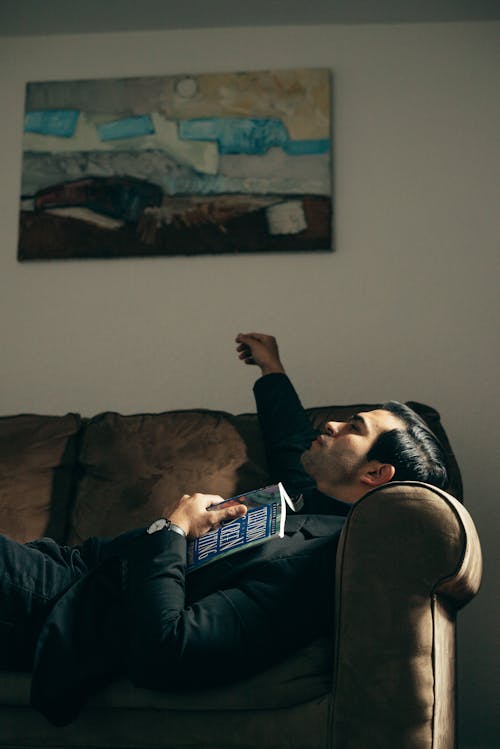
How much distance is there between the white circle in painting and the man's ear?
5.33ft

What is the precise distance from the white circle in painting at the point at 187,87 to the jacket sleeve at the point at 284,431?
115cm

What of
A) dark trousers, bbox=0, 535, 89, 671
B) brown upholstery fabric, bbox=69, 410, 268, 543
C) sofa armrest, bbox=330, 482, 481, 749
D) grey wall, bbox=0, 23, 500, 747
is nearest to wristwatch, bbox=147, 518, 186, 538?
dark trousers, bbox=0, 535, 89, 671

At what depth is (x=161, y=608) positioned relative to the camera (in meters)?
1.45

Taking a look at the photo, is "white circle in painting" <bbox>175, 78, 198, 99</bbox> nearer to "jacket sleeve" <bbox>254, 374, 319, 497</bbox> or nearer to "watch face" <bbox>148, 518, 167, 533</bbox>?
"jacket sleeve" <bbox>254, 374, 319, 497</bbox>

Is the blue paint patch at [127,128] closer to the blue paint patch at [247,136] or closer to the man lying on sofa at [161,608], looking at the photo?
the blue paint patch at [247,136]

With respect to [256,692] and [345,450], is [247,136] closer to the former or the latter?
[345,450]

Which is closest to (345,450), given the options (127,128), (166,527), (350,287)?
(166,527)

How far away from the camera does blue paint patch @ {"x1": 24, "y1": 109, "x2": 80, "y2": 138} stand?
2.98m

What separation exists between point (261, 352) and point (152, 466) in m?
0.45

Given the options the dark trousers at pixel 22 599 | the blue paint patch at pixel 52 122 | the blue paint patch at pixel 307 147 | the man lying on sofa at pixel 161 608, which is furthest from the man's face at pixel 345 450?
the blue paint patch at pixel 52 122

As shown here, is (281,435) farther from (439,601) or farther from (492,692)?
(492,692)

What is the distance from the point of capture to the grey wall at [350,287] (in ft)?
9.14

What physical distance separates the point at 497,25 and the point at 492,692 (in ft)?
6.97

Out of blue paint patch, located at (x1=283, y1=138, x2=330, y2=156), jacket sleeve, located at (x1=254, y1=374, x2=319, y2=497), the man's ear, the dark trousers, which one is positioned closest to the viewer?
the dark trousers
